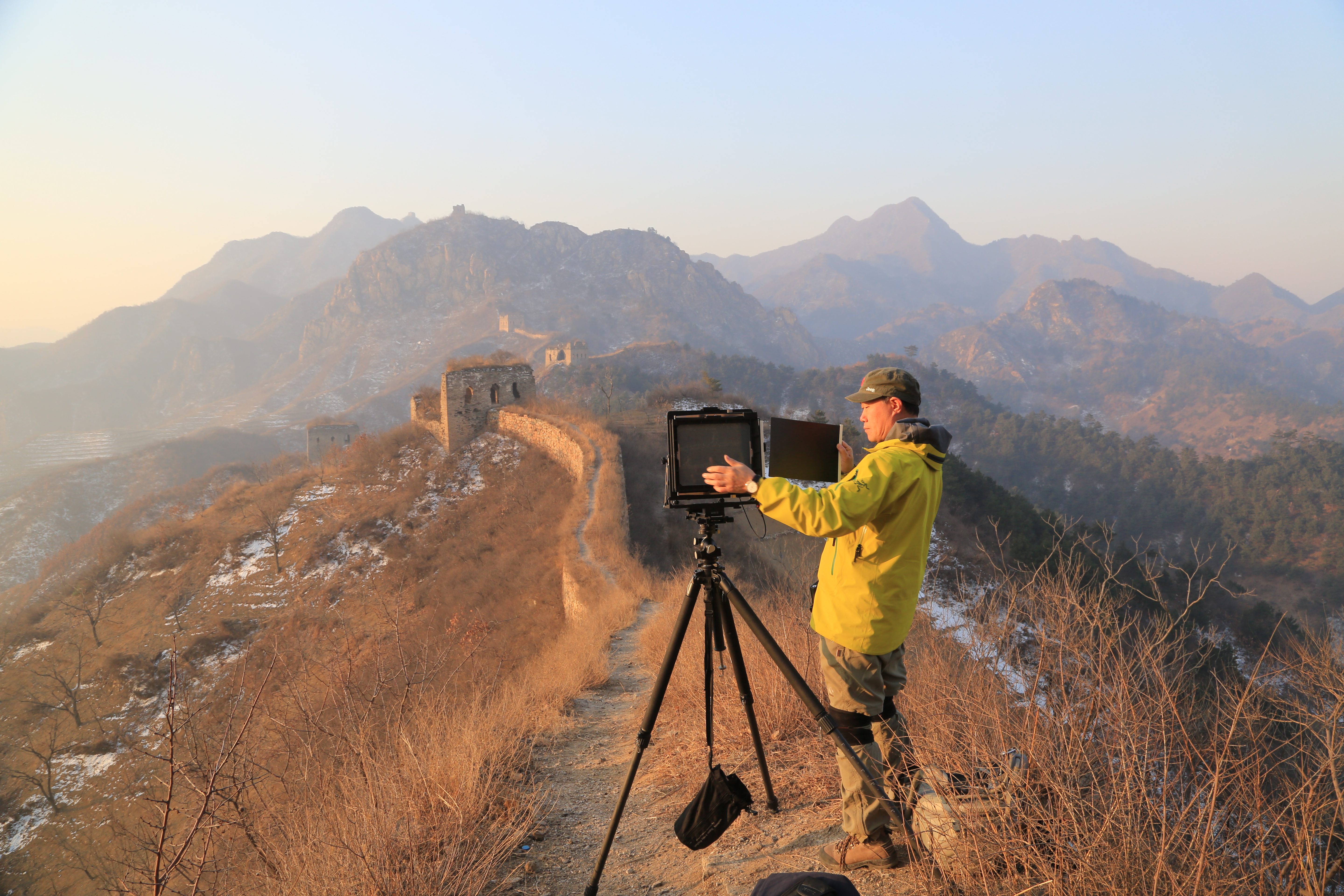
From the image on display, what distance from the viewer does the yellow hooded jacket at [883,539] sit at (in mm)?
2201

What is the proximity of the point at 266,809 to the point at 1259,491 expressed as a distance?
7642cm

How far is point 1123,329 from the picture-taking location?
172 m

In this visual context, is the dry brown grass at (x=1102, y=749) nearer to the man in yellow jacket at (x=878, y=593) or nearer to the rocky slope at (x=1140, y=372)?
the man in yellow jacket at (x=878, y=593)

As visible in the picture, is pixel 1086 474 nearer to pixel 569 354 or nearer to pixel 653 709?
pixel 569 354

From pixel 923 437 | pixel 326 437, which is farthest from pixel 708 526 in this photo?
pixel 326 437

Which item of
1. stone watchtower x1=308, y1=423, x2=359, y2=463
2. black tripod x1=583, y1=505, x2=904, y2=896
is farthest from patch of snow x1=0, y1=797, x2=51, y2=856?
stone watchtower x1=308, y1=423, x2=359, y2=463

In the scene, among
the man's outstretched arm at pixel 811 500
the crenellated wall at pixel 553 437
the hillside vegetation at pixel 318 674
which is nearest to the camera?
the man's outstretched arm at pixel 811 500

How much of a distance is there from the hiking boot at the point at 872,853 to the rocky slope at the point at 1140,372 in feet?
405

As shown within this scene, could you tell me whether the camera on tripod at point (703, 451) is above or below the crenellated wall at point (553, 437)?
above

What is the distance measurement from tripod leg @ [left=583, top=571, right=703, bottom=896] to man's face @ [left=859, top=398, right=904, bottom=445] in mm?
907

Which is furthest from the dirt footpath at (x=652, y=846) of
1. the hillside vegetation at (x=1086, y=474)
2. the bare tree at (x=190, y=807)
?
the hillside vegetation at (x=1086, y=474)

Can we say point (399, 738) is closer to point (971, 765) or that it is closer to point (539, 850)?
point (539, 850)

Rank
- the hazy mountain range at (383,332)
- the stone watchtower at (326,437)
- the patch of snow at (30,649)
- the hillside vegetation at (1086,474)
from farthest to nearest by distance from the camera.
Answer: the hazy mountain range at (383,332) → the stone watchtower at (326,437) → the hillside vegetation at (1086,474) → the patch of snow at (30,649)

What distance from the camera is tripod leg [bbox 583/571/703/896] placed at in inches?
91.7
